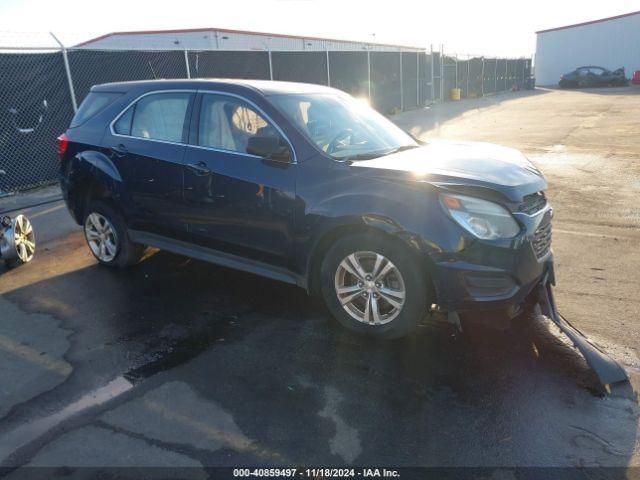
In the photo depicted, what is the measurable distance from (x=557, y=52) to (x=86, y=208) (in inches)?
2110

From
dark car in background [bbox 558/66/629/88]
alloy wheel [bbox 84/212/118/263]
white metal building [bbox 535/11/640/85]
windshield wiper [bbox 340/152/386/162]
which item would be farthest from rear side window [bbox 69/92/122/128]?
white metal building [bbox 535/11/640/85]

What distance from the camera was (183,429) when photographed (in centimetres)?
287

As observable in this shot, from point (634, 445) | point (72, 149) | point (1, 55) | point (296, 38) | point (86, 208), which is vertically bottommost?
point (634, 445)

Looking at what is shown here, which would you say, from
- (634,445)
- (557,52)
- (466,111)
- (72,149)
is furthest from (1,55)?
(557,52)

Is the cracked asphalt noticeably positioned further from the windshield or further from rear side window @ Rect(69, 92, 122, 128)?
rear side window @ Rect(69, 92, 122, 128)

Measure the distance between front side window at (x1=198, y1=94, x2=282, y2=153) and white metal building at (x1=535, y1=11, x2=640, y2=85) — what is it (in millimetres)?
50747

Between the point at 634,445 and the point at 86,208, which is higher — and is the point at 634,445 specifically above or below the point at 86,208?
below

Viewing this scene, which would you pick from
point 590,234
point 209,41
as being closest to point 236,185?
point 590,234

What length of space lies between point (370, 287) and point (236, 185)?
1.36 metres

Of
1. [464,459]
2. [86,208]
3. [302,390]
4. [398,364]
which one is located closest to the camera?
[464,459]

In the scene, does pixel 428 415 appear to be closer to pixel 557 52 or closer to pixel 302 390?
pixel 302 390

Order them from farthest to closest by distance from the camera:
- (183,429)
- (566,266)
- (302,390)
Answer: (566,266) < (302,390) < (183,429)

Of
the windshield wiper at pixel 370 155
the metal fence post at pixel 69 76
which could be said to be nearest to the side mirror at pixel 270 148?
the windshield wiper at pixel 370 155

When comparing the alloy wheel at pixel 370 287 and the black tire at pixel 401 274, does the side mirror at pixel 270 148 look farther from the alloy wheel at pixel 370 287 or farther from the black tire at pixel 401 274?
the alloy wheel at pixel 370 287
